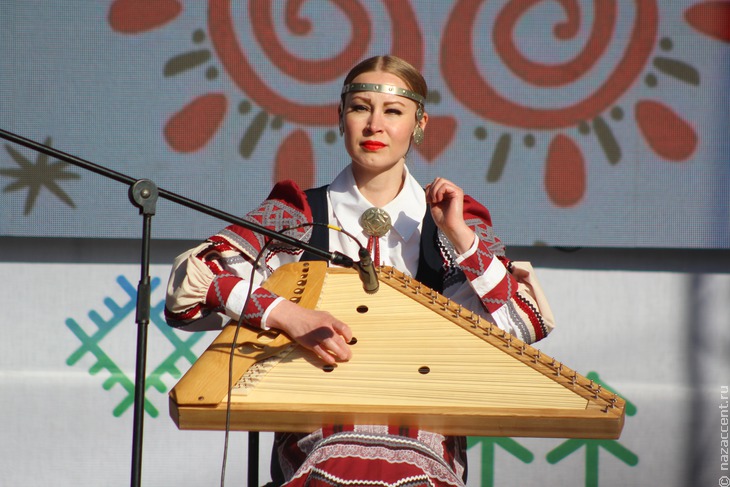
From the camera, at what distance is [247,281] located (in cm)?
195

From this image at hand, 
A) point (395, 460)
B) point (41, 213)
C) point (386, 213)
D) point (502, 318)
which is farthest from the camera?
point (41, 213)

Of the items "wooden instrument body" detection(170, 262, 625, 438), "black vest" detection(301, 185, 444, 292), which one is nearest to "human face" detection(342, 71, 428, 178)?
"black vest" detection(301, 185, 444, 292)

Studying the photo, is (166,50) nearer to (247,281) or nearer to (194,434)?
(194,434)

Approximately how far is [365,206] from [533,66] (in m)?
1.36

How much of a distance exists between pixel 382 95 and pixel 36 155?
1661mm

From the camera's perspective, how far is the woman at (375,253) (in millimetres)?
1677

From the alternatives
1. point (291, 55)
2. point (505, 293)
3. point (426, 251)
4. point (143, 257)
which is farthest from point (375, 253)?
point (291, 55)

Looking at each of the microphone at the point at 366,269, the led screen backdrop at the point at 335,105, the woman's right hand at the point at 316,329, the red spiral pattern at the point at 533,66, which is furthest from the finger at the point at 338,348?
the red spiral pattern at the point at 533,66

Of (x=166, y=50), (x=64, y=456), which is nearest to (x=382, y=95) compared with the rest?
(x=166, y=50)

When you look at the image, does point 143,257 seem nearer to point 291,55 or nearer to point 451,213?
point 451,213

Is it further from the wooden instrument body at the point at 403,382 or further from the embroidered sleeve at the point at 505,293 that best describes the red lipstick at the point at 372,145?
the wooden instrument body at the point at 403,382

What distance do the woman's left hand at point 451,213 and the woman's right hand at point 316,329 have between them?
396mm

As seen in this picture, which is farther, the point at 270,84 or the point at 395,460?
the point at 270,84

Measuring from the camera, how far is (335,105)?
3.27m
